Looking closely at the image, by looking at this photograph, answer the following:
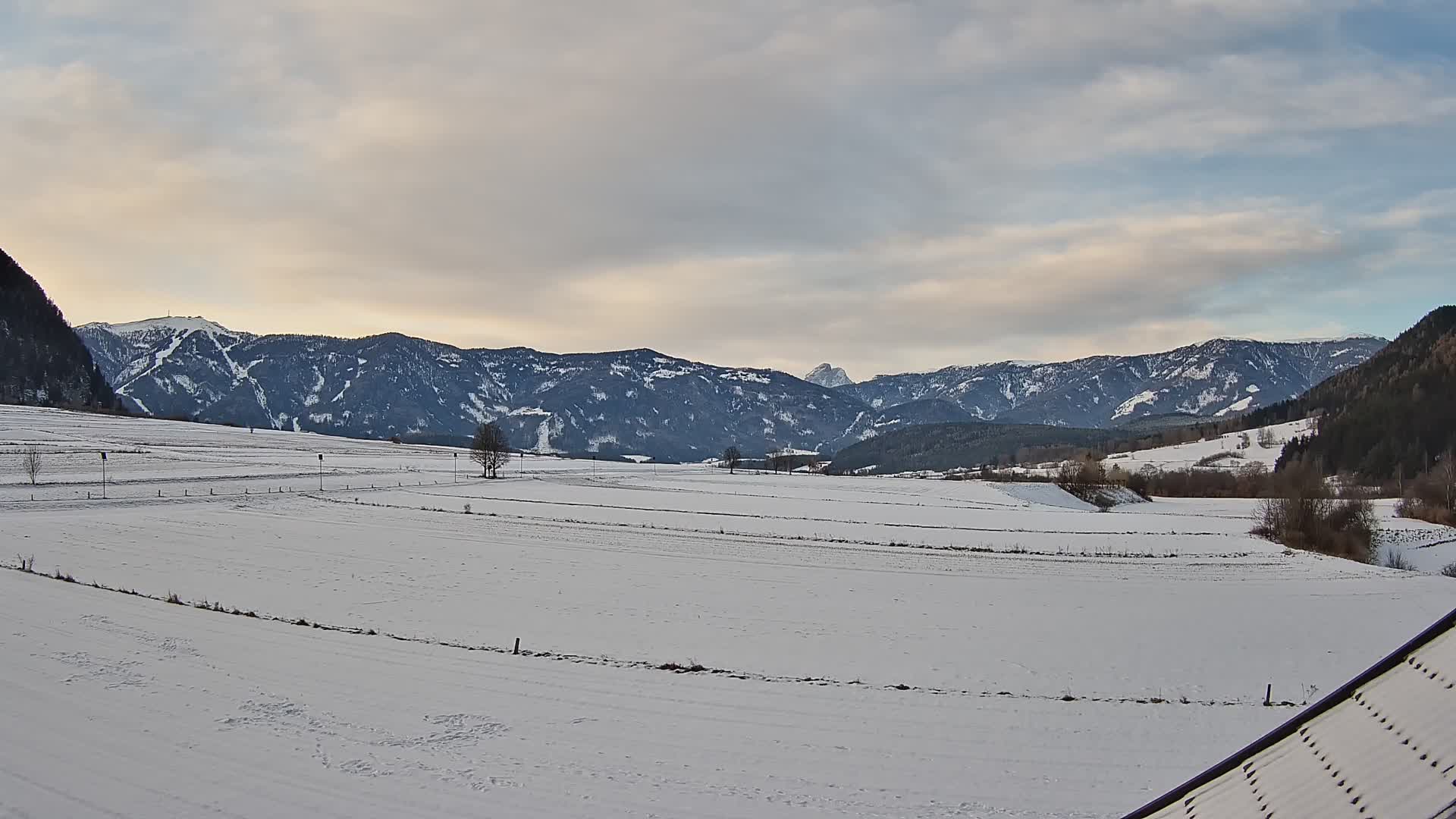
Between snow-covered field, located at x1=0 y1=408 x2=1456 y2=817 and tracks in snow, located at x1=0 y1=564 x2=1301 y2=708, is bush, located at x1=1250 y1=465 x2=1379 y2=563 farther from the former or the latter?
tracks in snow, located at x1=0 y1=564 x2=1301 y2=708

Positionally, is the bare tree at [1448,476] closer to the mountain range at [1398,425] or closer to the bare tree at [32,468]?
the mountain range at [1398,425]

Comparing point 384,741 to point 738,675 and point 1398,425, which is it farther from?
point 1398,425

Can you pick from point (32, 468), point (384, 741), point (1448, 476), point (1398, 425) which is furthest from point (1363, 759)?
point (1398, 425)

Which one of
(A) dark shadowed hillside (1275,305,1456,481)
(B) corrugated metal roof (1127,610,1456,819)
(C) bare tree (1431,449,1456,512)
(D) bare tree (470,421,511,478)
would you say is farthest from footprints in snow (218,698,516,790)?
(A) dark shadowed hillside (1275,305,1456,481)

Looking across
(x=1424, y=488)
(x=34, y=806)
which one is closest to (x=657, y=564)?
(x=34, y=806)

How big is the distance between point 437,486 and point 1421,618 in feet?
240

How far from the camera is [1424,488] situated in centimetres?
9419

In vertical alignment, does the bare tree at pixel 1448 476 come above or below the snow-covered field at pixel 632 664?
above

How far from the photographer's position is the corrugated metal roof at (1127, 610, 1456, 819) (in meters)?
3.47

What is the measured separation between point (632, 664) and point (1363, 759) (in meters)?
17.4

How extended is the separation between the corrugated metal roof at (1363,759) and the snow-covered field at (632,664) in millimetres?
7853

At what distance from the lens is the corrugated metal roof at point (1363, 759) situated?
3.47m

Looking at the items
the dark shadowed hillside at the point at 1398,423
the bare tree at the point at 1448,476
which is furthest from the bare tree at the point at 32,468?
the dark shadowed hillside at the point at 1398,423

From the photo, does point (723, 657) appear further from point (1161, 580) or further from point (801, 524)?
point (801, 524)
